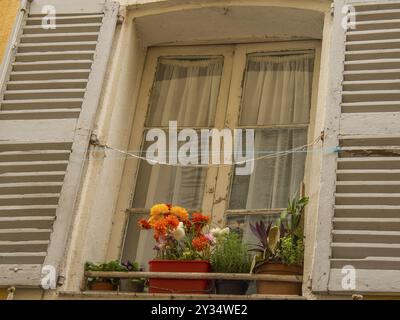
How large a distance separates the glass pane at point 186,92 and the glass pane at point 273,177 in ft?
1.42

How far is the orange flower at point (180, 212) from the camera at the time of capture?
4.71 meters

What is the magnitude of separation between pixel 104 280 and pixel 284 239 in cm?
99

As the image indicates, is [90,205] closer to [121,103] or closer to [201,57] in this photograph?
[121,103]

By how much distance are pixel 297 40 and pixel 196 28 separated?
0.66 m

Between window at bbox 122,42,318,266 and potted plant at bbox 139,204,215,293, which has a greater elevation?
window at bbox 122,42,318,266

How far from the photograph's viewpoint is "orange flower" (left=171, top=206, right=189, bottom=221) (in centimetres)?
471

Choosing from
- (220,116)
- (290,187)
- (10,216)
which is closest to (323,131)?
(290,187)

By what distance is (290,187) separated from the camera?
5.02m

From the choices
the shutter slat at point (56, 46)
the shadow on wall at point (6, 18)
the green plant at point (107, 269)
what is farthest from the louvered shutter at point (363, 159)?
the shadow on wall at point (6, 18)

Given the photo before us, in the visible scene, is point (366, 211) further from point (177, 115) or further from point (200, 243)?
point (177, 115)

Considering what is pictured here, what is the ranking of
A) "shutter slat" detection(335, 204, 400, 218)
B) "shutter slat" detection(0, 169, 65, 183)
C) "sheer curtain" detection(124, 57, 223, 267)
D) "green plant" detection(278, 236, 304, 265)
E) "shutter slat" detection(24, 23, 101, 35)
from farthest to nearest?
"shutter slat" detection(24, 23, 101, 35) → "sheer curtain" detection(124, 57, 223, 267) → "shutter slat" detection(0, 169, 65, 183) → "green plant" detection(278, 236, 304, 265) → "shutter slat" detection(335, 204, 400, 218)

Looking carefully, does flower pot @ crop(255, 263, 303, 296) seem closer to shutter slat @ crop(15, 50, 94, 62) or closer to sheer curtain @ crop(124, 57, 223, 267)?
sheer curtain @ crop(124, 57, 223, 267)

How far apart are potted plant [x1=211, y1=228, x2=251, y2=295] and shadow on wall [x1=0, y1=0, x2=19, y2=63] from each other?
2.01 m

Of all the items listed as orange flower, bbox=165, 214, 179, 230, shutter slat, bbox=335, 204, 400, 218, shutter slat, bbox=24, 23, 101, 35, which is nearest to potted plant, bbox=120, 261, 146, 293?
orange flower, bbox=165, 214, 179, 230
